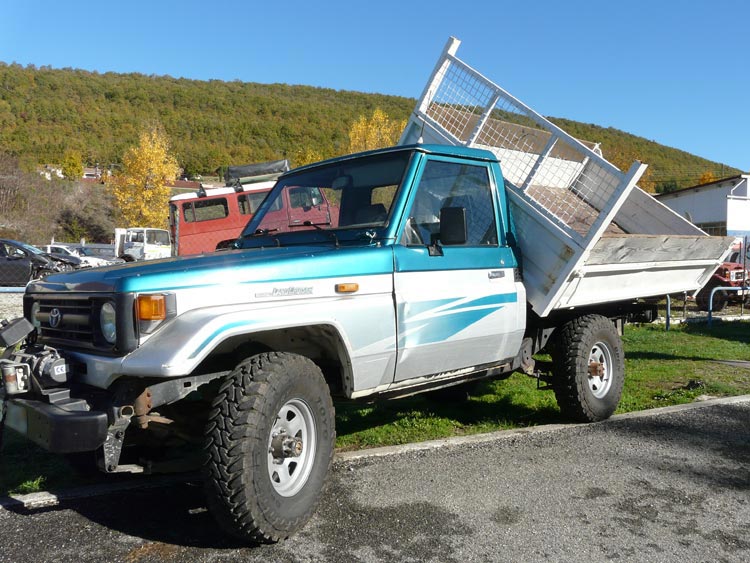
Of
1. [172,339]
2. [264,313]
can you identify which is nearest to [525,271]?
[264,313]

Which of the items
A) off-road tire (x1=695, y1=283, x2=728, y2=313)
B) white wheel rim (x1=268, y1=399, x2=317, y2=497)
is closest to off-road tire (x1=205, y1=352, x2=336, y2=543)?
white wheel rim (x1=268, y1=399, x2=317, y2=497)

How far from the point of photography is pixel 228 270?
302 centimetres

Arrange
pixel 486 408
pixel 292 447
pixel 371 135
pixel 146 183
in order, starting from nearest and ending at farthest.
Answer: pixel 292 447, pixel 486 408, pixel 146 183, pixel 371 135

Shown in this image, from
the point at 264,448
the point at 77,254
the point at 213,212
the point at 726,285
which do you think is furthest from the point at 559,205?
the point at 77,254

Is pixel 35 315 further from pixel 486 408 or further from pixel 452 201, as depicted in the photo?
pixel 486 408

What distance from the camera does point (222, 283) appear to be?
2990 millimetres

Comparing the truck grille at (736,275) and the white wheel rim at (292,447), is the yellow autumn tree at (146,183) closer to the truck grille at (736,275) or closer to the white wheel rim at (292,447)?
the truck grille at (736,275)

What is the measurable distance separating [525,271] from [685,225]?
95.1 inches

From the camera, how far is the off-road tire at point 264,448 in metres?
2.85

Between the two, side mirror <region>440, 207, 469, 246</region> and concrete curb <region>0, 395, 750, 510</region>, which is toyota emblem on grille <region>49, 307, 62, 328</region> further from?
side mirror <region>440, 207, 469, 246</region>

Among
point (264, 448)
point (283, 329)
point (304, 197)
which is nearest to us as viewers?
point (264, 448)

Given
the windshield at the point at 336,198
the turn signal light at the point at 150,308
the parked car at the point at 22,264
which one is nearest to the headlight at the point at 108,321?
the turn signal light at the point at 150,308

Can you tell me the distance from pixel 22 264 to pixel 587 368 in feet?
56.1

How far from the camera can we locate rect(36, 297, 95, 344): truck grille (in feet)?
10.1
